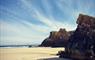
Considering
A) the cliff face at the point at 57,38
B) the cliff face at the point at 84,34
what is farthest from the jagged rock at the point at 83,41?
the cliff face at the point at 57,38

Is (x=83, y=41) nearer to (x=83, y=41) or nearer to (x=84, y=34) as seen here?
(x=83, y=41)

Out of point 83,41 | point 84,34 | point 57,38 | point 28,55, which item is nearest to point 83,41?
point 83,41

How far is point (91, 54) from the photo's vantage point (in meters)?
12.7

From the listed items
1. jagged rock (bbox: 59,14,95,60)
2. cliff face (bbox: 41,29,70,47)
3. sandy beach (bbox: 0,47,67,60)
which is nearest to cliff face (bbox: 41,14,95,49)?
jagged rock (bbox: 59,14,95,60)

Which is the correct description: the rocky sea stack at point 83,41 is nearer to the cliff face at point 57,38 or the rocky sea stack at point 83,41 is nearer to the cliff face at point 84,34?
the cliff face at point 84,34

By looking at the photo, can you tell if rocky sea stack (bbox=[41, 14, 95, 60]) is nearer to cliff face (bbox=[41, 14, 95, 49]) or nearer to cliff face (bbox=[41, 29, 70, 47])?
cliff face (bbox=[41, 14, 95, 49])

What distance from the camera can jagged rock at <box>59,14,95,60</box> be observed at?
1298 centimetres

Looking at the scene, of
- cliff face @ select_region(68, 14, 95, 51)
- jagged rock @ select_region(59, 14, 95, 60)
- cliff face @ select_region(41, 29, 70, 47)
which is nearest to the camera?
jagged rock @ select_region(59, 14, 95, 60)

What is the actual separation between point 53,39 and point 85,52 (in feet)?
205

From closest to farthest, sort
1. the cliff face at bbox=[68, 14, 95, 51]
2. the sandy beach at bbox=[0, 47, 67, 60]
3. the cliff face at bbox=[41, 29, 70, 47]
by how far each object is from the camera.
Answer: the cliff face at bbox=[68, 14, 95, 51] < the sandy beach at bbox=[0, 47, 67, 60] < the cliff face at bbox=[41, 29, 70, 47]

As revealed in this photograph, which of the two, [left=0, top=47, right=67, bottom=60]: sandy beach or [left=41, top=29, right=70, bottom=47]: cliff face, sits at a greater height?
[left=41, top=29, right=70, bottom=47]: cliff face

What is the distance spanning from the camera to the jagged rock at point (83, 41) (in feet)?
42.6

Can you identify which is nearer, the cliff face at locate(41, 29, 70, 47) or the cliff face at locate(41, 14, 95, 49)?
the cliff face at locate(41, 14, 95, 49)

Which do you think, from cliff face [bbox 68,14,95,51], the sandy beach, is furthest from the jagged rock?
the sandy beach
